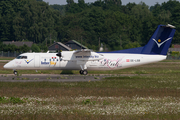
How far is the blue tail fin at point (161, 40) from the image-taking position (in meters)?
31.5

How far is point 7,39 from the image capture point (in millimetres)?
121750

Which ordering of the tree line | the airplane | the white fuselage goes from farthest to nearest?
the tree line
the airplane
the white fuselage

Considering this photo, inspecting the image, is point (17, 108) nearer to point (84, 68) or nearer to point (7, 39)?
point (84, 68)

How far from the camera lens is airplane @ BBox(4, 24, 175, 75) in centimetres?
3095

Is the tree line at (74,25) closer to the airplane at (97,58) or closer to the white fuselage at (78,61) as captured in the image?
the airplane at (97,58)

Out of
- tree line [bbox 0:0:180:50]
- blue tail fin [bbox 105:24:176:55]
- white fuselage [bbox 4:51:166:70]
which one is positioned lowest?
white fuselage [bbox 4:51:166:70]

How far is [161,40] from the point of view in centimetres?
3167

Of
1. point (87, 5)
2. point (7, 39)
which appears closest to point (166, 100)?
point (7, 39)

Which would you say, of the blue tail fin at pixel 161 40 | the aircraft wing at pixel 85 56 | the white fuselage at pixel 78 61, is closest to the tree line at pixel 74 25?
the blue tail fin at pixel 161 40

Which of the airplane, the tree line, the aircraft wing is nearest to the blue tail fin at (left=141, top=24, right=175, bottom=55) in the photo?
the airplane

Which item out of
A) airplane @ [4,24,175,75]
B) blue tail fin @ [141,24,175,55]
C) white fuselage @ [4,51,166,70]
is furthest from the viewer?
blue tail fin @ [141,24,175,55]

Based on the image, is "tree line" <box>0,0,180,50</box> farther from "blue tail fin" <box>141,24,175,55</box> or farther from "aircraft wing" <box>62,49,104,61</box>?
"aircraft wing" <box>62,49,104,61</box>

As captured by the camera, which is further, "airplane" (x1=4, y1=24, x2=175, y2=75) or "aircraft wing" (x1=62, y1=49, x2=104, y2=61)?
"aircraft wing" (x1=62, y1=49, x2=104, y2=61)

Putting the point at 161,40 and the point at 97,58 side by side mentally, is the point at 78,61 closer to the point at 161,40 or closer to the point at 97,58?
the point at 97,58
